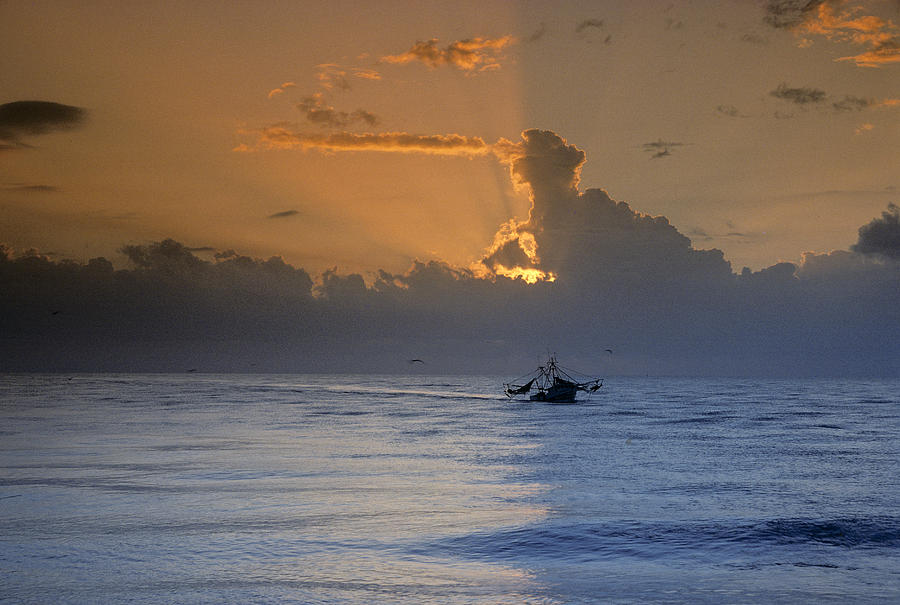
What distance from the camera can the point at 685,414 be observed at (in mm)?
114562

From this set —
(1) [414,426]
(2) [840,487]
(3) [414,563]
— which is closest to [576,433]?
(1) [414,426]

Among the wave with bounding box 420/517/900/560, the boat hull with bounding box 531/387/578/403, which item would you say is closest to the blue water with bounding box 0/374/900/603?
the wave with bounding box 420/517/900/560

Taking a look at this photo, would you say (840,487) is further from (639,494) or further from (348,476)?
(348,476)

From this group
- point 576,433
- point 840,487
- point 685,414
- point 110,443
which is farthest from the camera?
point 685,414

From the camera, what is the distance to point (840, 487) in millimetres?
39438

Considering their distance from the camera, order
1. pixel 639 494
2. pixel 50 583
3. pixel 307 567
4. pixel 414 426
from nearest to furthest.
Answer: pixel 50 583 < pixel 307 567 < pixel 639 494 < pixel 414 426

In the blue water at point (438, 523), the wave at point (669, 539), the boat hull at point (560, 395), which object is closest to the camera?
the blue water at point (438, 523)

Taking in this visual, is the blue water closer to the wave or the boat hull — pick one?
the wave

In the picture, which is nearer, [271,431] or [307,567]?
[307,567]

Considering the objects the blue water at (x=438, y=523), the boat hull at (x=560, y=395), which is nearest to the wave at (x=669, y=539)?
the blue water at (x=438, y=523)

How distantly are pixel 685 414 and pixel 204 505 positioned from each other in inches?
3733

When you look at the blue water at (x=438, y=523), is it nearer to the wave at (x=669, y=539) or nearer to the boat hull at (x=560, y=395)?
the wave at (x=669, y=539)

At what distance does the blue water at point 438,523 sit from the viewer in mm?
19859

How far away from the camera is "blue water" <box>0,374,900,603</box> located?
19.9 meters
